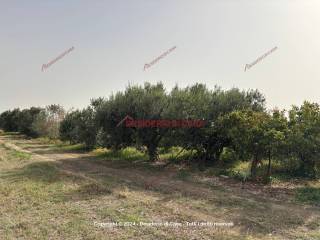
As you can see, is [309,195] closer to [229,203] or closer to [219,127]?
[229,203]

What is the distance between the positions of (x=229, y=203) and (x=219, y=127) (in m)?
6.53

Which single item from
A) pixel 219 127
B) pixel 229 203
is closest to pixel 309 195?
pixel 229 203

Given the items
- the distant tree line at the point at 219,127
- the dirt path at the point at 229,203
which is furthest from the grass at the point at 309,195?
the distant tree line at the point at 219,127

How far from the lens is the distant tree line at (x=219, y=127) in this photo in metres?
11.5

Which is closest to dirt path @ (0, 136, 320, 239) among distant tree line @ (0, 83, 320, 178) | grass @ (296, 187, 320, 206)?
grass @ (296, 187, 320, 206)

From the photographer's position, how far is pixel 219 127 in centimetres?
1490

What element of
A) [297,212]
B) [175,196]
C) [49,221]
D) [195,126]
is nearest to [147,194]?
[175,196]

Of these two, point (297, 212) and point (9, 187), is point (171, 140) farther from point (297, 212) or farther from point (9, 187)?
point (297, 212)

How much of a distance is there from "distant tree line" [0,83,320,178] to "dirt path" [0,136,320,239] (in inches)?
69.3

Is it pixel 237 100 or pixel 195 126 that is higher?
pixel 237 100

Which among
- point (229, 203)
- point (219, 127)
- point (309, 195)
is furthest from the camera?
point (219, 127)

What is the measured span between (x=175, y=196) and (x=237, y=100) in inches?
335

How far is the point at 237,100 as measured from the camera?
16.6 metres

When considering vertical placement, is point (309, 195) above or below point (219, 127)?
below
